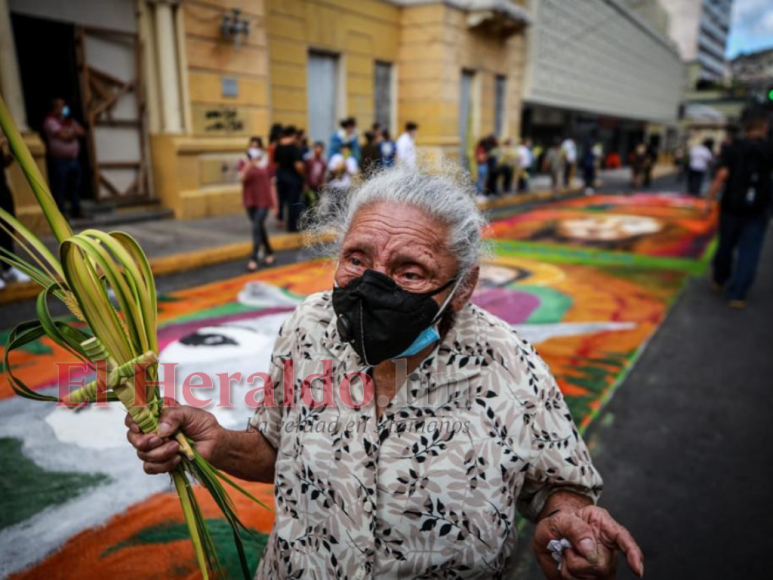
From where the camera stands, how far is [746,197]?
5426mm

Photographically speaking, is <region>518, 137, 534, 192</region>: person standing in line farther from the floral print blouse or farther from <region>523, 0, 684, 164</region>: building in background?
the floral print blouse

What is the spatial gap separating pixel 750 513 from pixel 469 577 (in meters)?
1.95

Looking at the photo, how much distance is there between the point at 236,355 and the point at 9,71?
6.38 m

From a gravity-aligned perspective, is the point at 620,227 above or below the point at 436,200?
below

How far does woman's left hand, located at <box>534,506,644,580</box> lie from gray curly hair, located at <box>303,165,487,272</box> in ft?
2.13

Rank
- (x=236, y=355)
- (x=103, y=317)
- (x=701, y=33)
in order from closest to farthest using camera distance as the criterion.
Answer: (x=103, y=317)
(x=236, y=355)
(x=701, y=33)

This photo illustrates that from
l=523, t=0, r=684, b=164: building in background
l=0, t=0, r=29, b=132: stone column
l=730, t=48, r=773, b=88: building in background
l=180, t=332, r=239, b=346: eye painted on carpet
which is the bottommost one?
l=180, t=332, r=239, b=346: eye painted on carpet

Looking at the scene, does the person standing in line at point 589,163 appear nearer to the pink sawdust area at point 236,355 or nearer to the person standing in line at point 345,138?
the pink sawdust area at point 236,355

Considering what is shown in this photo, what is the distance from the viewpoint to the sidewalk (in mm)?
6781

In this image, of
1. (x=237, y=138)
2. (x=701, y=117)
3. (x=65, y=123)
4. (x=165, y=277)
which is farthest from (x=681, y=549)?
(x=701, y=117)

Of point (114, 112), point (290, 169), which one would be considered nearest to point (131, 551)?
point (290, 169)

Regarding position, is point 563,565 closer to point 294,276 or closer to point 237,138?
point 294,276

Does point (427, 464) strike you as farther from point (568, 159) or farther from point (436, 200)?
point (568, 159)

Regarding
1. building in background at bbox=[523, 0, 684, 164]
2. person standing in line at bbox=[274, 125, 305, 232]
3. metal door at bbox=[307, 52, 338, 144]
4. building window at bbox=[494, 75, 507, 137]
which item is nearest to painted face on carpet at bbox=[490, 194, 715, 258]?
A: person standing in line at bbox=[274, 125, 305, 232]
